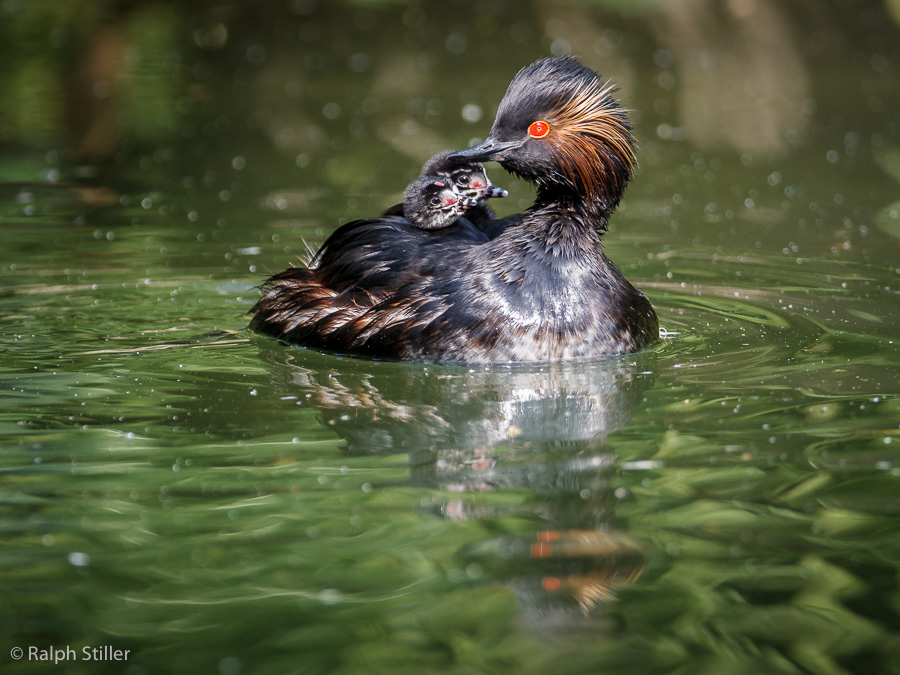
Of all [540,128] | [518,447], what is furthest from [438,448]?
[540,128]

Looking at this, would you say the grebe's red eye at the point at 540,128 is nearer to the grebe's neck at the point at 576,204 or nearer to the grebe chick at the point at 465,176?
the grebe's neck at the point at 576,204

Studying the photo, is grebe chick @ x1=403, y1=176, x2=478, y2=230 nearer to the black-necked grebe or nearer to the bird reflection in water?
the black-necked grebe

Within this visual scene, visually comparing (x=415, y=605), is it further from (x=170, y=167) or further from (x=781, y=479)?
(x=170, y=167)

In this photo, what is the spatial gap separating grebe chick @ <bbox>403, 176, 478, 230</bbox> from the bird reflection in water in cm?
95

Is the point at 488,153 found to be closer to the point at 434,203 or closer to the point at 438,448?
the point at 434,203

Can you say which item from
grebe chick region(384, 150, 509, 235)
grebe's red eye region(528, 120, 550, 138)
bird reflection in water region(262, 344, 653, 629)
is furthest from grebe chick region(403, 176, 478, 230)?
bird reflection in water region(262, 344, 653, 629)

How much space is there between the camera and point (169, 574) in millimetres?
4246

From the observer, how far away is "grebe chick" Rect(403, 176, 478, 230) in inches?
273

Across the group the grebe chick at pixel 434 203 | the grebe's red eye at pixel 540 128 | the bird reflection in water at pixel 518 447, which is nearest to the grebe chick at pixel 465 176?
the grebe chick at pixel 434 203

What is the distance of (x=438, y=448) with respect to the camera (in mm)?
5375

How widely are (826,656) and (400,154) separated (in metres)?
9.94

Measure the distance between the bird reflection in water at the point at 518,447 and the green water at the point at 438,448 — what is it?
17mm

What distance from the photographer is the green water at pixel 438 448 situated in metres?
3.91

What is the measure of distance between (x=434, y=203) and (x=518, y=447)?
6.91 ft
